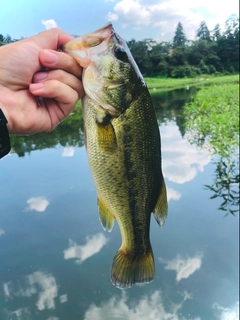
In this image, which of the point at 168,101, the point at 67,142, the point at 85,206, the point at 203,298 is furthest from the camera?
the point at 168,101

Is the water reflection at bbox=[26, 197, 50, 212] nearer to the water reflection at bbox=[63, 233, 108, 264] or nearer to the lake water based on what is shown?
the lake water

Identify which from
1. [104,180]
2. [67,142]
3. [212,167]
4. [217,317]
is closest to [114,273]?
[104,180]

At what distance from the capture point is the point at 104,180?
118 cm

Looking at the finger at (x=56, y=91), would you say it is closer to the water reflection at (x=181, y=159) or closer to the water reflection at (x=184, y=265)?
the water reflection at (x=184, y=265)

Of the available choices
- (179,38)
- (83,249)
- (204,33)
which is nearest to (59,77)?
(83,249)

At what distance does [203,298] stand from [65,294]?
1449 millimetres

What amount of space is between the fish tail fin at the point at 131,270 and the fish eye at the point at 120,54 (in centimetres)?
67

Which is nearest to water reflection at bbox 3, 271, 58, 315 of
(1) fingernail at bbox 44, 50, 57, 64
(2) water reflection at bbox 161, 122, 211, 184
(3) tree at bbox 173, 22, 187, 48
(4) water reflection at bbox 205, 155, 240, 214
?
(1) fingernail at bbox 44, 50, 57, 64

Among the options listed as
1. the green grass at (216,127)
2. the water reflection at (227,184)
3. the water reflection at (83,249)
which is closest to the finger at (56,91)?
the water reflection at (83,249)

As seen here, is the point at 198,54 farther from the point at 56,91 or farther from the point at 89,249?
the point at 56,91

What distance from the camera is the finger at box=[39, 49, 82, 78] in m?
1.08

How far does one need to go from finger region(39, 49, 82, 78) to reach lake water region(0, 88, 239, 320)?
0.75 m

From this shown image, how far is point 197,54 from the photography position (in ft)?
41.5

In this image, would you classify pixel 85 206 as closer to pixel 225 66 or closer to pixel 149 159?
pixel 149 159
